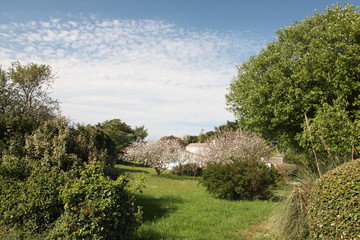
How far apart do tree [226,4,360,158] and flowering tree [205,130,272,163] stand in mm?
5999

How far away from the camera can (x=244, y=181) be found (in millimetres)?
12203

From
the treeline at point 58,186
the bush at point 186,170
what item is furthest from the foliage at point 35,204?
the bush at point 186,170

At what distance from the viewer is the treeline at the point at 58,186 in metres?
4.20

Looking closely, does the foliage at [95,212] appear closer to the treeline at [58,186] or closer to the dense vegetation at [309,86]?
the treeline at [58,186]

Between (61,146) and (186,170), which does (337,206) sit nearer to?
(61,146)

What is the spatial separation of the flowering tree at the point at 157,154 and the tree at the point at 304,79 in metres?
13.3

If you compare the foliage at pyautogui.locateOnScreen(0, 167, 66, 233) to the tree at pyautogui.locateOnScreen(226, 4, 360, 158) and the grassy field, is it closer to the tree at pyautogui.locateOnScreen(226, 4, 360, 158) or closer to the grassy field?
the grassy field

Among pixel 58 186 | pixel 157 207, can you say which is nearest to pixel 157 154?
pixel 157 207

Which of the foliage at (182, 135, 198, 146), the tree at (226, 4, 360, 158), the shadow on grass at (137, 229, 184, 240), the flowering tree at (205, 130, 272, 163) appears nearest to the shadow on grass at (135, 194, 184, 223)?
the shadow on grass at (137, 229, 184, 240)

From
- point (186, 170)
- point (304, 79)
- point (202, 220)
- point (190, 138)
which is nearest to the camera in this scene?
point (202, 220)

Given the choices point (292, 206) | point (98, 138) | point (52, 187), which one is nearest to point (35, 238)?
point (52, 187)

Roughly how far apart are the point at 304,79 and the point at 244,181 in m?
7.12

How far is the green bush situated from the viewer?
12.8 feet

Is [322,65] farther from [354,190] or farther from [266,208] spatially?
[354,190]
